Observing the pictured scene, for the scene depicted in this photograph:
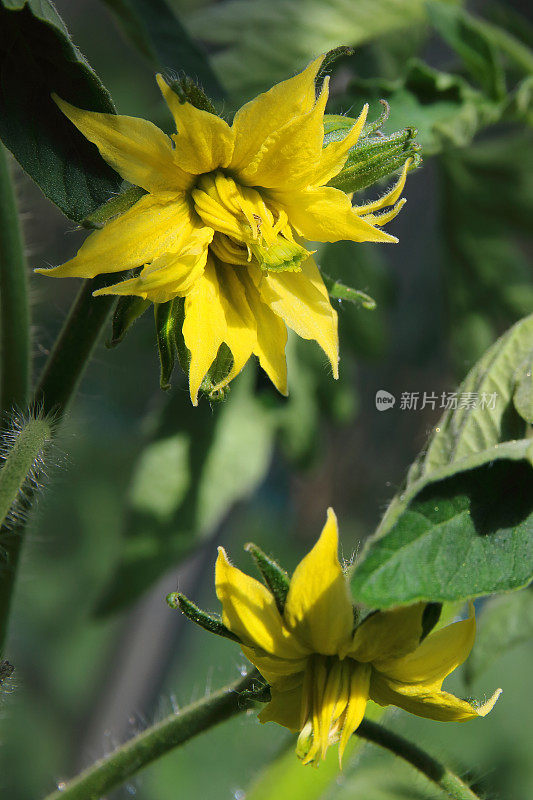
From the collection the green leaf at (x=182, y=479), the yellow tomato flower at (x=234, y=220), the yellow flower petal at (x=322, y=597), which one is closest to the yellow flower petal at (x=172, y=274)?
the yellow tomato flower at (x=234, y=220)

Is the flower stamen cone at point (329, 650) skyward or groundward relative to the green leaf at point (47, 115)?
groundward

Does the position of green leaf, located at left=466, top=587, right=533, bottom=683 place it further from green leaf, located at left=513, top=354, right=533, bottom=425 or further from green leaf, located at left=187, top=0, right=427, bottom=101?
green leaf, located at left=187, top=0, right=427, bottom=101

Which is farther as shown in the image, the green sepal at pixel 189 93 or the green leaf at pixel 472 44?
the green leaf at pixel 472 44

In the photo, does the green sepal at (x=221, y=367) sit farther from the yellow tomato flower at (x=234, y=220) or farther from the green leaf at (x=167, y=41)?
the green leaf at (x=167, y=41)

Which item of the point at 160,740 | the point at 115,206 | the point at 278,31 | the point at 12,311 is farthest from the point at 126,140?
the point at 278,31

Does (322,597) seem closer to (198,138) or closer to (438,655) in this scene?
(438,655)

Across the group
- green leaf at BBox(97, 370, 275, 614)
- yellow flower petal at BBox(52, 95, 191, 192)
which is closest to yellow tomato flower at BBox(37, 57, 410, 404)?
yellow flower petal at BBox(52, 95, 191, 192)
